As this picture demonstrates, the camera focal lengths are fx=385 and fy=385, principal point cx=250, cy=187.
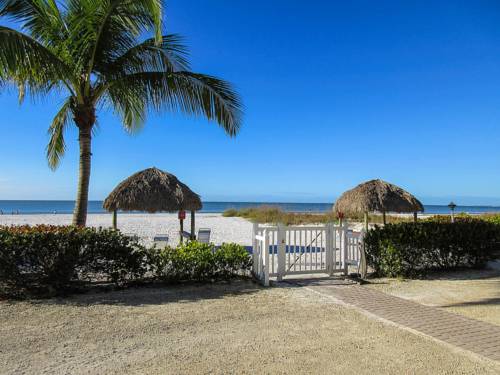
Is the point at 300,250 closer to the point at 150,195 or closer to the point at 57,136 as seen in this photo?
the point at 150,195

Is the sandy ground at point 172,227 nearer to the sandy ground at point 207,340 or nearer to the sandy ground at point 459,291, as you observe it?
the sandy ground at point 207,340

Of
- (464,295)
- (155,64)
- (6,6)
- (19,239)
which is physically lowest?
(464,295)

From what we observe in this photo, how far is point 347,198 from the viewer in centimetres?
1465

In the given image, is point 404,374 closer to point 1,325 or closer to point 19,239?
point 1,325

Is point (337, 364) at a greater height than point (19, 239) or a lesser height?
lesser

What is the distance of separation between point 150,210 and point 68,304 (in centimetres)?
514

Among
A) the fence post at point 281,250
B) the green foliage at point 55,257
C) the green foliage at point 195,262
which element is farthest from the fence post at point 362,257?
the green foliage at point 55,257

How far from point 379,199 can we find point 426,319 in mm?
9119

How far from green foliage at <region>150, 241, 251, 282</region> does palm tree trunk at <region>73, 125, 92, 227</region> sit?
1921mm

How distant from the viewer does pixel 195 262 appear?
6883 mm

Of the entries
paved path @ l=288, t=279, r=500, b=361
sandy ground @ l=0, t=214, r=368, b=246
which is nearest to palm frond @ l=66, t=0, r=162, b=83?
paved path @ l=288, t=279, r=500, b=361

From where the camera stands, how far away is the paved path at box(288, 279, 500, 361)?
13.5 ft

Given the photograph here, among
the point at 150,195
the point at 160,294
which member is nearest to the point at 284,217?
the point at 150,195

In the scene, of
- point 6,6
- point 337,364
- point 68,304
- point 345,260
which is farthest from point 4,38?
point 345,260
